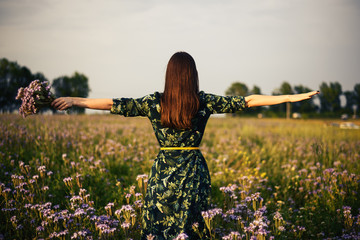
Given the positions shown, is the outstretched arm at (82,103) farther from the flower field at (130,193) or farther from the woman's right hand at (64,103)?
the flower field at (130,193)

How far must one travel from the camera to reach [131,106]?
2705 mm

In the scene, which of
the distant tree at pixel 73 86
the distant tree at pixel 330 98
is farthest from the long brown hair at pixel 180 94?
the distant tree at pixel 330 98

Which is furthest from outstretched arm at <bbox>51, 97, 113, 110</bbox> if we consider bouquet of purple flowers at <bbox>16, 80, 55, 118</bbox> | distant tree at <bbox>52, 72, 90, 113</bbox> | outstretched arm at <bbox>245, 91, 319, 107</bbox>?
distant tree at <bbox>52, 72, 90, 113</bbox>

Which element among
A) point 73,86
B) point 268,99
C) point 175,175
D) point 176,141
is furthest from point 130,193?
point 73,86

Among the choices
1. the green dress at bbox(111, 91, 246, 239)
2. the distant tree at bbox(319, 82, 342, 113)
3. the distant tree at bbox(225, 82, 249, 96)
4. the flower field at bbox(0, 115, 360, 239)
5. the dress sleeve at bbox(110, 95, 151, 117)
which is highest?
the distant tree at bbox(225, 82, 249, 96)

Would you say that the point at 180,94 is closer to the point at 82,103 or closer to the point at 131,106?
the point at 131,106

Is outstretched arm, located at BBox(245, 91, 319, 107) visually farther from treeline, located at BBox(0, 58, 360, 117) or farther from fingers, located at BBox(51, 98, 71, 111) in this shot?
treeline, located at BBox(0, 58, 360, 117)

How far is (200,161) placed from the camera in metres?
2.73

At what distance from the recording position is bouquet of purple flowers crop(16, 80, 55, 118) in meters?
2.74

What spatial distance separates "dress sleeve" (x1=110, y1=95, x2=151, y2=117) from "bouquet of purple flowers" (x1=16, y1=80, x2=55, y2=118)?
2.49 feet

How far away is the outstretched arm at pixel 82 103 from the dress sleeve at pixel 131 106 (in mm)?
77

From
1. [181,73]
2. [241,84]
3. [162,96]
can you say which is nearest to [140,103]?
[162,96]

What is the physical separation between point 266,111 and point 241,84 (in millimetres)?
18941

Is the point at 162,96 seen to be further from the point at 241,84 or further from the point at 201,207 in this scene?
the point at 241,84
